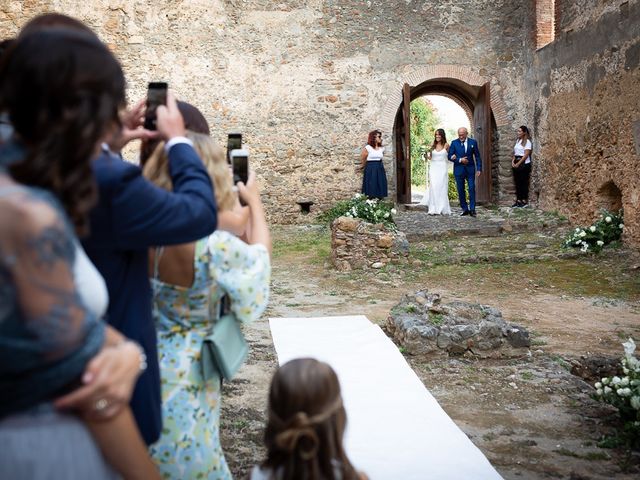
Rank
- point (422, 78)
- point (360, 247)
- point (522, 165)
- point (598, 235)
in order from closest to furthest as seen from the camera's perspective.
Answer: point (360, 247), point (598, 235), point (522, 165), point (422, 78)

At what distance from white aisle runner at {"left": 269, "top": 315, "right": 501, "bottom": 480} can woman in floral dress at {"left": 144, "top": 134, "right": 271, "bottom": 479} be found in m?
1.35

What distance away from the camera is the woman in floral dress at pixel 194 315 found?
5.65 feet

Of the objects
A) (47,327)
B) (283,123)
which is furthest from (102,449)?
(283,123)

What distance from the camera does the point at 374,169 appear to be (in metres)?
12.4

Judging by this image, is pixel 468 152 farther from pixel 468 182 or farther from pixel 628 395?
pixel 628 395

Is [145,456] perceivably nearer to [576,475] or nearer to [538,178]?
[576,475]

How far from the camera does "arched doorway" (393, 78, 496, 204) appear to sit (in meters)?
12.6

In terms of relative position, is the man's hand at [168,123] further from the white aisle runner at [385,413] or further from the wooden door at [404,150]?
the wooden door at [404,150]

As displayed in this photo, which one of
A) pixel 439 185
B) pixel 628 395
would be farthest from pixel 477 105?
pixel 628 395

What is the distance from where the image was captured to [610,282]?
7.29 meters

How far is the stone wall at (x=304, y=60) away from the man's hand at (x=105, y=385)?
11722 mm

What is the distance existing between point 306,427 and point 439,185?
1121 centimetres

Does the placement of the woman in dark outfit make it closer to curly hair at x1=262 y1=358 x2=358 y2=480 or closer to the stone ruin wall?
the stone ruin wall

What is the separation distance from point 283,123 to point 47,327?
1207 centimetres
